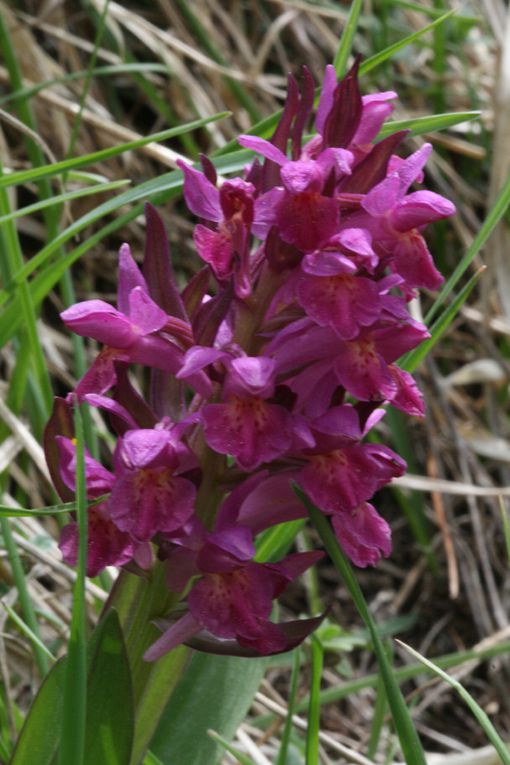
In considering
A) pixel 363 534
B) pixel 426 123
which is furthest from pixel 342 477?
pixel 426 123

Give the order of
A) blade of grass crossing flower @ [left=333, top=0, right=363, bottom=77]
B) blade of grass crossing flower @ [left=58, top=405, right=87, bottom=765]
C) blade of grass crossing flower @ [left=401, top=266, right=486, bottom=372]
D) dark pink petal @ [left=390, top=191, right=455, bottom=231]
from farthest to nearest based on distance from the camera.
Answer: blade of grass crossing flower @ [left=333, top=0, right=363, bottom=77] < blade of grass crossing flower @ [left=401, top=266, right=486, bottom=372] < dark pink petal @ [left=390, top=191, right=455, bottom=231] < blade of grass crossing flower @ [left=58, top=405, right=87, bottom=765]

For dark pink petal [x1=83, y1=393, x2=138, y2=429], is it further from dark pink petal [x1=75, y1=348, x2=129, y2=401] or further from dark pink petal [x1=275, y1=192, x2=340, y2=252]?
dark pink petal [x1=275, y1=192, x2=340, y2=252]

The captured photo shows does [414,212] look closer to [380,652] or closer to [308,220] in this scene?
[308,220]

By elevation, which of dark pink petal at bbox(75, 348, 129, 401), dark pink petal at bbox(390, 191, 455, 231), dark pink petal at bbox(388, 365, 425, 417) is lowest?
dark pink petal at bbox(388, 365, 425, 417)

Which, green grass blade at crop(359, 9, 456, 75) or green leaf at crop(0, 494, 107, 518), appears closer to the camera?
green leaf at crop(0, 494, 107, 518)

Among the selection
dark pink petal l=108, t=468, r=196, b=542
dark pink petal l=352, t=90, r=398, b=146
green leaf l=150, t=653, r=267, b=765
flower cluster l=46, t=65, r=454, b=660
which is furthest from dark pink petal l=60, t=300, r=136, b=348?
green leaf l=150, t=653, r=267, b=765

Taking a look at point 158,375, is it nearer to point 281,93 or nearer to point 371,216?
point 371,216

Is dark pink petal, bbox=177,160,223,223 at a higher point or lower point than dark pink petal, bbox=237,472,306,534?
higher
